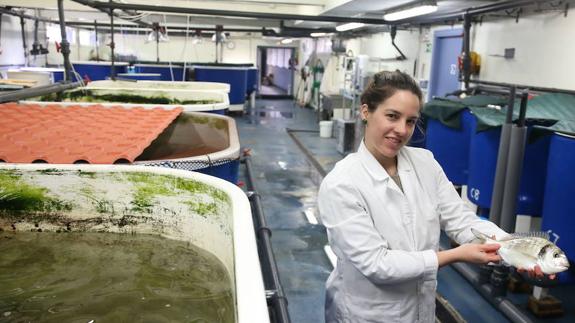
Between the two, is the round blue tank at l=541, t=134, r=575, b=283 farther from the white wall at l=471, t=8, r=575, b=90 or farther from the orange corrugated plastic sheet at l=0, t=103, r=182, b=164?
the orange corrugated plastic sheet at l=0, t=103, r=182, b=164

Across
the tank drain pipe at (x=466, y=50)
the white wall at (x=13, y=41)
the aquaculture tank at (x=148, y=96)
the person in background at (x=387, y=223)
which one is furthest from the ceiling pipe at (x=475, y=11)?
the white wall at (x=13, y=41)

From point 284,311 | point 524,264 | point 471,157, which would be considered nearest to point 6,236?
point 284,311

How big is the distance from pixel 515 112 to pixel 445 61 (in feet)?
10.1

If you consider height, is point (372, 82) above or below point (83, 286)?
above

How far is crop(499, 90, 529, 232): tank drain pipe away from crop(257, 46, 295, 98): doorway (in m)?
14.3

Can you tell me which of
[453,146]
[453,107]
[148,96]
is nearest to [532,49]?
[453,107]

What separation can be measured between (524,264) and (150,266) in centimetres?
123

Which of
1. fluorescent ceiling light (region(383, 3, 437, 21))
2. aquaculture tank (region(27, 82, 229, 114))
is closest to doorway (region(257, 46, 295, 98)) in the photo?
fluorescent ceiling light (region(383, 3, 437, 21))

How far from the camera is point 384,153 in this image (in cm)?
139

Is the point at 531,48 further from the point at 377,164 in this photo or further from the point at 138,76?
the point at 138,76

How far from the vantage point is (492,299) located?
2.79 metres

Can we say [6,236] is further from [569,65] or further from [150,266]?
[569,65]

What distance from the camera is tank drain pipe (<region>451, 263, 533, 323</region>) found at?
8.38 feet

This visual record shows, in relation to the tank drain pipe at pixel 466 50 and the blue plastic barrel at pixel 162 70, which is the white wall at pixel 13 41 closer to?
the blue plastic barrel at pixel 162 70
